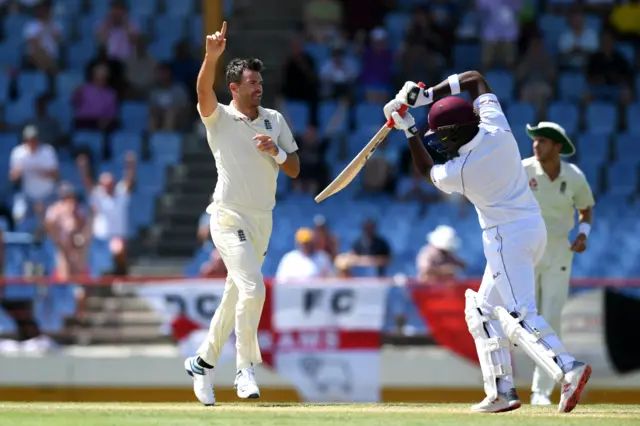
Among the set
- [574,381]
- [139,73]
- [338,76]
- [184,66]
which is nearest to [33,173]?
[139,73]

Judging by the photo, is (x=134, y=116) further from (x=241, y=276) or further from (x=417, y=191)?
(x=241, y=276)

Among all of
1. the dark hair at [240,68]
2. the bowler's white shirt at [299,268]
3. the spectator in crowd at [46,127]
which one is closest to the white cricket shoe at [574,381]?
the dark hair at [240,68]

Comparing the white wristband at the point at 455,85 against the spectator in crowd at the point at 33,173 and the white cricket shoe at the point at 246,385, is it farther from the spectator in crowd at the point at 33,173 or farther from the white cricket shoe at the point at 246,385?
the spectator in crowd at the point at 33,173

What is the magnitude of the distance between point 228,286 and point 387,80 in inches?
394

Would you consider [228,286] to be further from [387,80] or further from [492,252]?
[387,80]

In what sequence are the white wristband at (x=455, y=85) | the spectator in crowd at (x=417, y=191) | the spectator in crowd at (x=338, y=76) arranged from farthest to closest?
the spectator in crowd at (x=338, y=76) → the spectator in crowd at (x=417, y=191) → the white wristband at (x=455, y=85)

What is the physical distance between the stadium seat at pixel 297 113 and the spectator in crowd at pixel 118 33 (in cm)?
269

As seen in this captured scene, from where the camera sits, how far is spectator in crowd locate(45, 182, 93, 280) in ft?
54.0

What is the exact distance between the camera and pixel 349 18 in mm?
20500

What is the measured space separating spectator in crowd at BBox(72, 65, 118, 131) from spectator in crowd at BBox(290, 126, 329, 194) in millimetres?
2900

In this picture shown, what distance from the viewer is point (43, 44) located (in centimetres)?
2036

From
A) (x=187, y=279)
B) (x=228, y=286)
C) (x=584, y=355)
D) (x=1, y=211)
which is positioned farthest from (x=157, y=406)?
(x=1, y=211)

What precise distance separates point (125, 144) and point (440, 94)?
9.87 meters

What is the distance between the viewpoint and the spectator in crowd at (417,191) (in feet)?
57.8
